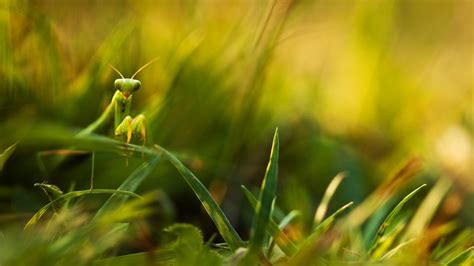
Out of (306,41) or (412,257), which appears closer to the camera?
(412,257)


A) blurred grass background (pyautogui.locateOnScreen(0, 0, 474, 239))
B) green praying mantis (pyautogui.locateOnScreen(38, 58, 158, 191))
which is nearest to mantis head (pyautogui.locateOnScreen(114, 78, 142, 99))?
green praying mantis (pyautogui.locateOnScreen(38, 58, 158, 191))

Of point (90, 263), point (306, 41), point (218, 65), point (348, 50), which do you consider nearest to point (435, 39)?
point (306, 41)

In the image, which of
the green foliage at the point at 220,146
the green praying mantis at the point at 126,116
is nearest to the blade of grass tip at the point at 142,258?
the green foliage at the point at 220,146

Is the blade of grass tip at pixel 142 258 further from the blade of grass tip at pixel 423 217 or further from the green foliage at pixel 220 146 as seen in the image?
the blade of grass tip at pixel 423 217

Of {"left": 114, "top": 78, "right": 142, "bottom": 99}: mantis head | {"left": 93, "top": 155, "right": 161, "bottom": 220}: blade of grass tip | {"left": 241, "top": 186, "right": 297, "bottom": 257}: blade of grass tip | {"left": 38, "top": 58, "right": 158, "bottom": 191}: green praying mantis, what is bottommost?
{"left": 241, "top": 186, "right": 297, "bottom": 257}: blade of grass tip

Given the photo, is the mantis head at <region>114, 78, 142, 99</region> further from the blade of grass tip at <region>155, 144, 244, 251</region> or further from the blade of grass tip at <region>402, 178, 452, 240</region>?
the blade of grass tip at <region>402, 178, 452, 240</region>

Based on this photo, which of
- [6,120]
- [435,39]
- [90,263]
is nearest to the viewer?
[90,263]

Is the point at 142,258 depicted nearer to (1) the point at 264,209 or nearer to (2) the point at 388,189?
(1) the point at 264,209

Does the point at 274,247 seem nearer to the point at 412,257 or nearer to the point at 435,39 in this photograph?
the point at 412,257
